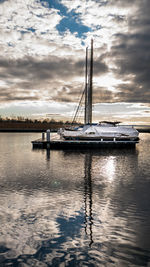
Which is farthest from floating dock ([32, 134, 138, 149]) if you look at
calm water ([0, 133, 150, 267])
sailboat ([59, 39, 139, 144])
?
calm water ([0, 133, 150, 267])

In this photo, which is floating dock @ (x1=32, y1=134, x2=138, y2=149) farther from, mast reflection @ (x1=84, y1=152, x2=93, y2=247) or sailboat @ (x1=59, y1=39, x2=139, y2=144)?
mast reflection @ (x1=84, y1=152, x2=93, y2=247)

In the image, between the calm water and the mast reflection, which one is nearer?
the calm water

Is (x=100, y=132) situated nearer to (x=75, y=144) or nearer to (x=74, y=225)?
(x=75, y=144)

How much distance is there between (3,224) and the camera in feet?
21.2

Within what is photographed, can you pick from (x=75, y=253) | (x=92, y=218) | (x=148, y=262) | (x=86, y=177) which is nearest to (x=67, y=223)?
(x=92, y=218)

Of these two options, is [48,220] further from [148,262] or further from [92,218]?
[148,262]

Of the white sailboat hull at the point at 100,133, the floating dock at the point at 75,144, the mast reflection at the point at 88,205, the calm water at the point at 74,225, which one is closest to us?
the calm water at the point at 74,225

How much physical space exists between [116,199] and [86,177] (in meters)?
4.63

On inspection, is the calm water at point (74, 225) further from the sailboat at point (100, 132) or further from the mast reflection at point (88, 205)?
the sailboat at point (100, 132)

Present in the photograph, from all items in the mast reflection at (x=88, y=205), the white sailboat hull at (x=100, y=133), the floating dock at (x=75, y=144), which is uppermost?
the white sailboat hull at (x=100, y=133)

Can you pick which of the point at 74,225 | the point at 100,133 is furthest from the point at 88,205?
the point at 100,133

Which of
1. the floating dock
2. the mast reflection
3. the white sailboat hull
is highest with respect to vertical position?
the white sailboat hull

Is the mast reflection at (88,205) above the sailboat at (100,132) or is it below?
below

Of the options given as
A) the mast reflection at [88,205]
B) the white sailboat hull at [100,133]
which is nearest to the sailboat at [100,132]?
the white sailboat hull at [100,133]
